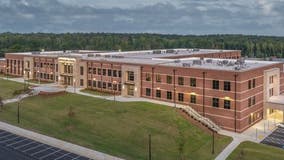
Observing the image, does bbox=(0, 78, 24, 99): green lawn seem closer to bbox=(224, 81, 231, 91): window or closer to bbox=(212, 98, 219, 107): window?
bbox=(212, 98, 219, 107): window

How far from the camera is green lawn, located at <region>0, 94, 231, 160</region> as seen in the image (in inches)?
2274

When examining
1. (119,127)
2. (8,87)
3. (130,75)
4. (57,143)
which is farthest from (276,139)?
(8,87)

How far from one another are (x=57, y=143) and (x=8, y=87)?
170ft

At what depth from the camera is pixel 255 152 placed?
186ft

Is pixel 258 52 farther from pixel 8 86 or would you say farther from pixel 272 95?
pixel 8 86

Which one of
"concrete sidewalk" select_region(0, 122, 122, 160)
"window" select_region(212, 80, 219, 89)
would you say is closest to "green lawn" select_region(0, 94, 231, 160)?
"concrete sidewalk" select_region(0, 122, 122, 160)

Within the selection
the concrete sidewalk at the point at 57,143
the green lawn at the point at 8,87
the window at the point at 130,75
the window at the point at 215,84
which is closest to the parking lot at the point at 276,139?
the window at the point at 215,84

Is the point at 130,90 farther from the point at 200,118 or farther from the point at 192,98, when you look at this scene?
the point at 200,118

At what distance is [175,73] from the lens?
78.6m

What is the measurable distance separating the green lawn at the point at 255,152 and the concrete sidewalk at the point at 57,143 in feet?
66.6

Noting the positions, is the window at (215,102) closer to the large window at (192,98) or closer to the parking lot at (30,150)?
the large window at (192,98)

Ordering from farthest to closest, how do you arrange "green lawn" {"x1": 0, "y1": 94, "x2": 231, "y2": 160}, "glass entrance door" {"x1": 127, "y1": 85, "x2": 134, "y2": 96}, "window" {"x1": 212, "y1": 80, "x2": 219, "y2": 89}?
"glass entrance door" {"x1": 127, "y1": 85, "x2": 134, "y2": 96} < "window" {"x1": 212, "y1": 80, "x2": 219, "y2": 89} < "green lawn" {"x1": 0, "y1": 94, "x2": 231, "y2": 160}

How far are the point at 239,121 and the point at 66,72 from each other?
58920mm

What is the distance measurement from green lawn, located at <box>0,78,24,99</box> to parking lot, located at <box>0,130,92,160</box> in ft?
108
